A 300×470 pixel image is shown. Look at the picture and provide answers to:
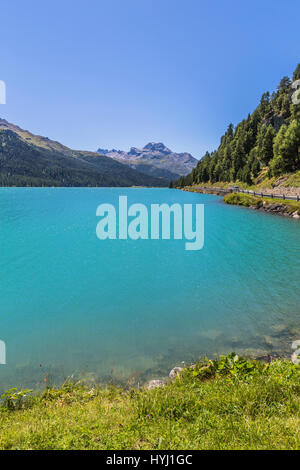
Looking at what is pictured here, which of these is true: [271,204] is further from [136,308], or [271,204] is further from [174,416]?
[174,416]

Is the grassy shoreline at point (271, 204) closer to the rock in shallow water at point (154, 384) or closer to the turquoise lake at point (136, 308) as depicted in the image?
the turquoise lake at point (136, 308)

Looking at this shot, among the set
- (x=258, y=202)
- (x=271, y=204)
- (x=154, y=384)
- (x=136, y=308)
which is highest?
(x=258, y=202)

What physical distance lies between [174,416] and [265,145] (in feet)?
313

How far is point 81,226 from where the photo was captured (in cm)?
3769

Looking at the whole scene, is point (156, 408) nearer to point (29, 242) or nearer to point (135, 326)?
point (135, 326)

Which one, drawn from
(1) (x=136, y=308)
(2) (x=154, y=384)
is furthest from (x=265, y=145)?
(2) (x=154, y=384)

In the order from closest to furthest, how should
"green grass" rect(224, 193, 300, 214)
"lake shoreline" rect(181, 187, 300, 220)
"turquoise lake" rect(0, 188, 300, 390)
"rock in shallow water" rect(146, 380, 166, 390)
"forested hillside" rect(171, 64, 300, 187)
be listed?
"rock in shallow water" rect(146, 380, 166, 390) < "turquoise lake" rect(0, 188, 300, 390) < "lake shoreline" rect(181, 187, 300, 220) < "green grass" rect(224, 193, 300, 214) < "forested hillside" rect(171, 64, 300, 187)

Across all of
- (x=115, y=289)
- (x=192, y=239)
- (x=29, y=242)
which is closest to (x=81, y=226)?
(x=29, y=242)

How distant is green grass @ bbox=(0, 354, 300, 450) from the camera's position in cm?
414

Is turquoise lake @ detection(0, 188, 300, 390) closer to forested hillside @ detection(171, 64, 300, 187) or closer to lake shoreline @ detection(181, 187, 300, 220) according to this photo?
lake shoreline @ detection(181, 187, 300, 220)

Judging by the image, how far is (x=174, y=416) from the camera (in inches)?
199

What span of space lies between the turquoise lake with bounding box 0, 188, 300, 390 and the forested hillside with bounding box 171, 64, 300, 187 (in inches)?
2198

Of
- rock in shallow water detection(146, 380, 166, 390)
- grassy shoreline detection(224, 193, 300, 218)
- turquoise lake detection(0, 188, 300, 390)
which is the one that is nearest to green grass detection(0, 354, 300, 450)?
rock in shallow water detection(146, 380, 166, 390)
